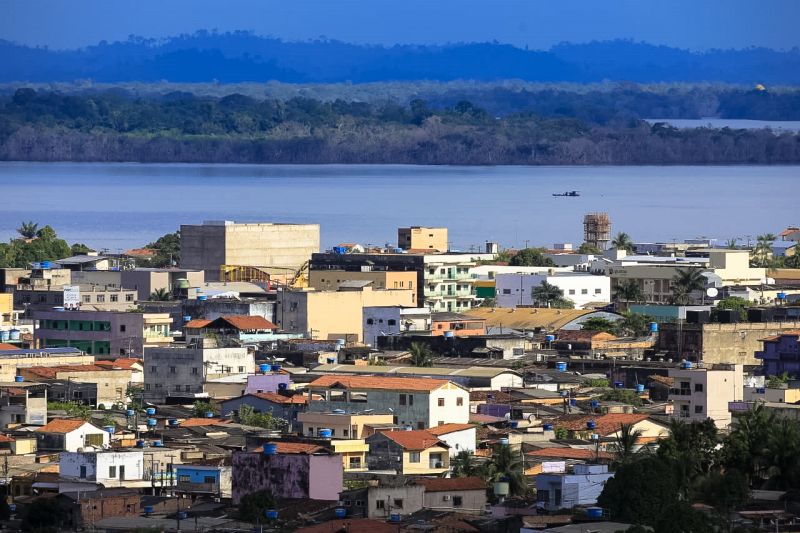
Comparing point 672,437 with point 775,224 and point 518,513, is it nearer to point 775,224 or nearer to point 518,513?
point 518,513

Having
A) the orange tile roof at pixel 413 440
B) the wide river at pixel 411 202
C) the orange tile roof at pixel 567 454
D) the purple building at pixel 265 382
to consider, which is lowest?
the orange tile roof at pixel 567 454

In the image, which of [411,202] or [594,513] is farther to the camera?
[411,202]

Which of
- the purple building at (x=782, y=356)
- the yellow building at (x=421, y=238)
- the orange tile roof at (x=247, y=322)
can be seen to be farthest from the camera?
the yellow building at (x=421, y=238)

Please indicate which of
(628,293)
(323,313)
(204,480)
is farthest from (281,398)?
(628,293)

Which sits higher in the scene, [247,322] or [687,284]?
[687,284]

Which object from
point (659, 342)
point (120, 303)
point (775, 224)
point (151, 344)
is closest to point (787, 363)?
point (659, 342)

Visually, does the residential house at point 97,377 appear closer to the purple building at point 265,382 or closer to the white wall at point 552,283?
the purple building at point 265,382

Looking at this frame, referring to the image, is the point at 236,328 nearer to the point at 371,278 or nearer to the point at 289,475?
the point at 371,278

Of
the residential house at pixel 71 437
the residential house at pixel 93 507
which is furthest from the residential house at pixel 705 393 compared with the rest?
the residential house at pixel 93 507
